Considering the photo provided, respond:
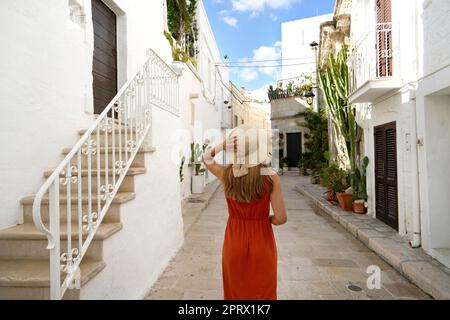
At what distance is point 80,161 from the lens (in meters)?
2.04

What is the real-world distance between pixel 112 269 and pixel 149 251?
870 mm

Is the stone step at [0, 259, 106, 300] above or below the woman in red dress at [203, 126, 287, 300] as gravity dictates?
below

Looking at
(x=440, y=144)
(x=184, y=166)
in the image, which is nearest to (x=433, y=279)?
(x=440, y=144)

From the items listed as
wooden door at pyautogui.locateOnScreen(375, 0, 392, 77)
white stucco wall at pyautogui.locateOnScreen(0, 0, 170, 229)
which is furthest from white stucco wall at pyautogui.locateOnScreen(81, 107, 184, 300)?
wooden door at pyautogui.locateOnScreen(375, 0, 392, 77)

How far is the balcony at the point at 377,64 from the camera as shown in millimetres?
4711

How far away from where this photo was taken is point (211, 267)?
3.72 m

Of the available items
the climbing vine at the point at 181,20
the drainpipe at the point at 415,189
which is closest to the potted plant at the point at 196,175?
the climbing vine at the point at 181,20

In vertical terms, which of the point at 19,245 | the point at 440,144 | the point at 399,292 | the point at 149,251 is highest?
the point at 440,144

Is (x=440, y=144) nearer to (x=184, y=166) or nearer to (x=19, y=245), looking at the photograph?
(x=19, y=245)

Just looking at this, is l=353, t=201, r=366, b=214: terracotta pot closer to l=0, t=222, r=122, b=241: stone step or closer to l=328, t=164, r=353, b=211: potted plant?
l=328, t=164, r=353, b=211: potted plant

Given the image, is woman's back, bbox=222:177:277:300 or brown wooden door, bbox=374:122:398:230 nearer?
woman's back, bbox=222:177:277:300

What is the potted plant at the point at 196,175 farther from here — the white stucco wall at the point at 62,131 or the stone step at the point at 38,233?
the stone step at the point at 38,233

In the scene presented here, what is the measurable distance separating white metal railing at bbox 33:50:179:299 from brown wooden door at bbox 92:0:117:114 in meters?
1.21

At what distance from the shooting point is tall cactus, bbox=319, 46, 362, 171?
6934 millimetres
